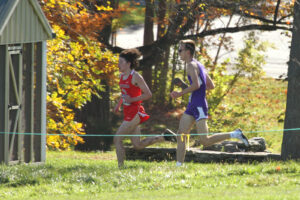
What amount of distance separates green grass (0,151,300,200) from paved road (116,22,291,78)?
17824 millimetres

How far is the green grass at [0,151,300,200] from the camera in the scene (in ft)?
22.3

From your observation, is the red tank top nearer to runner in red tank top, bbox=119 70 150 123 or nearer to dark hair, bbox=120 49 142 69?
runner in red tank top, bbox=119 70 150 123

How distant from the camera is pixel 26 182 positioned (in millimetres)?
7688

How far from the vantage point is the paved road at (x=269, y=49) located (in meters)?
27.2

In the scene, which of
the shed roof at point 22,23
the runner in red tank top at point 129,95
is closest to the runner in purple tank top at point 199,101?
the runner in red tank top at point 129,95

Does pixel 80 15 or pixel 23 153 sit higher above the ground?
pixel 80 15

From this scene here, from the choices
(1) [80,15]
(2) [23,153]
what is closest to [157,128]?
(1) [80,15]

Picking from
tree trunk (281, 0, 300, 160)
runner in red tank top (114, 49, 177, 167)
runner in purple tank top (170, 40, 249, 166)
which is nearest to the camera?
runner in purple tank top (170, 40, 249, 166)

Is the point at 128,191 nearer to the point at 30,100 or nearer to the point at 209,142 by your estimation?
the point at 209,142

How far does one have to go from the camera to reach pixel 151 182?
7379mm

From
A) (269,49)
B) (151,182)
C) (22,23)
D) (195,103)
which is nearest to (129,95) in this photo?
(195,103)

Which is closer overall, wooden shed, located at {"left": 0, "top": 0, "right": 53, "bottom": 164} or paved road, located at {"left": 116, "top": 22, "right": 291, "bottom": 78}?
wooden shed, located at {"left": 0, "top": 0, "right": 53, "bottom": 164}

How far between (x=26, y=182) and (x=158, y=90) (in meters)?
13.8

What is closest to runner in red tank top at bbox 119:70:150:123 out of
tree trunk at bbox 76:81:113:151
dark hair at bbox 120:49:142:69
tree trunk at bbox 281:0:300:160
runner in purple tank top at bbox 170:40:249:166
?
dark hair at bbox 120:49:142:69
